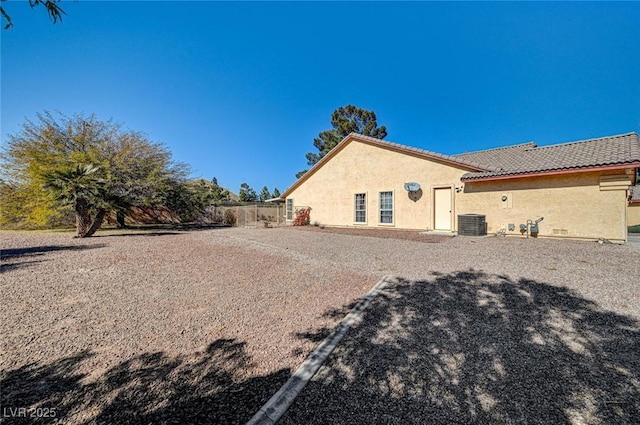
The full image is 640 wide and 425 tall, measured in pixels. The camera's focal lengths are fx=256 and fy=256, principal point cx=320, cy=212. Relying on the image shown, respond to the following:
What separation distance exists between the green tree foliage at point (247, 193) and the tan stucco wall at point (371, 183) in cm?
3467

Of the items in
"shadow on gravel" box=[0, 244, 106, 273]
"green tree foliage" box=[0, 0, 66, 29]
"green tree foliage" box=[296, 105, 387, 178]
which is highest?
"green tree foliage" box=[296, 105, 387, 178]

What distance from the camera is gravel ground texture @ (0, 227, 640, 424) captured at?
2045 millimetres

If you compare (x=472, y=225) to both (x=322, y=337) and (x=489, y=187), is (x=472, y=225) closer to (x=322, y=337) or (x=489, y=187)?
(x=489, y=187)

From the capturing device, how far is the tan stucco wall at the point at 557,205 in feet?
28.2

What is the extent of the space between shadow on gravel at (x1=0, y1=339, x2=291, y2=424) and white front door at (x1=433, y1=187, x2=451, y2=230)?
38.0 ft

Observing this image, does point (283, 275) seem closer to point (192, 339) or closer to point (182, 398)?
point (192, 339)

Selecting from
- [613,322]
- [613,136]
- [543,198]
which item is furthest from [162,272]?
[613,136]

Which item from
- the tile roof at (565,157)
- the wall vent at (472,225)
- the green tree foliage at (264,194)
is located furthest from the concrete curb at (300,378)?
the green tree foliage at (264,194)

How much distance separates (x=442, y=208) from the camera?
12.2 metres

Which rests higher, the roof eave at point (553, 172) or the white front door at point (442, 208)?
the roof eave at point (553, 172)

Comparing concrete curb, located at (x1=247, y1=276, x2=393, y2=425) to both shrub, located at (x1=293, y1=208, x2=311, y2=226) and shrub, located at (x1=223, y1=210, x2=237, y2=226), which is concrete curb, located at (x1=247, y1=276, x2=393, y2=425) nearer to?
shrub, located at (x1=293, y1=208, x2=311, y2=226)

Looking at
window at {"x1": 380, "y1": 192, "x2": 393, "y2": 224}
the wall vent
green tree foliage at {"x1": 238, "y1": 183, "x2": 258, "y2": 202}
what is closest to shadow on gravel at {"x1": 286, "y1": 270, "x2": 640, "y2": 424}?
the wall vent

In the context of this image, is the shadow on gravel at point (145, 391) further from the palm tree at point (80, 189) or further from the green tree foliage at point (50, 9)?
the palm tree at point (80, 189)

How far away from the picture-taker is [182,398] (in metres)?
2.13
